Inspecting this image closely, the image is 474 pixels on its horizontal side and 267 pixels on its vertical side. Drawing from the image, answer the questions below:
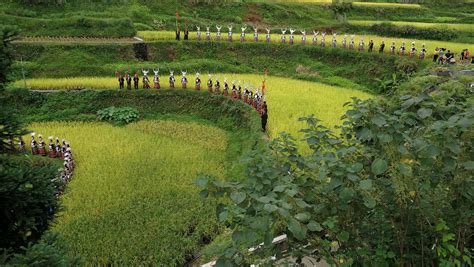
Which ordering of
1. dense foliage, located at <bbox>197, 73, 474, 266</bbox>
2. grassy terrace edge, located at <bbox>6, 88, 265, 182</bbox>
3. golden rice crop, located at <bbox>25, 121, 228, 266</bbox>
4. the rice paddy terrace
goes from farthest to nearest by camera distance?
grassy terrace edge, located at <bbox>6, 88, 265, 182</bbox> < the rice paddy terrace < golden rice crop, located at <bbox>25, 121, 228, 266</bbox> < dense foliage, located at <bbox>197, 73, 474, 266</bbox>

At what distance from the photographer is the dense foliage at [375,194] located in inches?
127

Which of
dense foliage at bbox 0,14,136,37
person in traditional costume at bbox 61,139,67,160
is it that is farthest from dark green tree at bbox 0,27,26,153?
dense foliage at bbox 0,14,136,37

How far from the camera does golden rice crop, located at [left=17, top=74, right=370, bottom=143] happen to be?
13.6 meters

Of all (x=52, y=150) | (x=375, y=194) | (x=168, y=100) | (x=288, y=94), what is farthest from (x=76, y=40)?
(x=375, y=194)

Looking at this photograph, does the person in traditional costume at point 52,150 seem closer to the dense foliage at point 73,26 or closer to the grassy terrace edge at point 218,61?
the grassy terrace edge at point 218,61

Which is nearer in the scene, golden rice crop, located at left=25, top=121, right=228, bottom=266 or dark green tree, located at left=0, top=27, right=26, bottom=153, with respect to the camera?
dark green tree, located at left=0, top=27, right=26, bottom=153

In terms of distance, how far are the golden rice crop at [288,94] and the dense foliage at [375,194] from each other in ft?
26.4

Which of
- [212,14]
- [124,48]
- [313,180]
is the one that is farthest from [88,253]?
[212,14]

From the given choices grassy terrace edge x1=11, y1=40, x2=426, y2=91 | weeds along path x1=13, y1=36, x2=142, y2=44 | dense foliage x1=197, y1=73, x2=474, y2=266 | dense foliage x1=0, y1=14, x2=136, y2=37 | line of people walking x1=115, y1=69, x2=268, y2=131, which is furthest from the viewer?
dense foliage x1=0, y1=14, x2=136, y2=37

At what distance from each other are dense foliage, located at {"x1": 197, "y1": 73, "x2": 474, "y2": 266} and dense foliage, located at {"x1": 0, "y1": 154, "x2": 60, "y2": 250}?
6.08ft

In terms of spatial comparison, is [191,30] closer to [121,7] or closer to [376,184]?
[121,7]

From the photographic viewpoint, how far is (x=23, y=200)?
3.67m

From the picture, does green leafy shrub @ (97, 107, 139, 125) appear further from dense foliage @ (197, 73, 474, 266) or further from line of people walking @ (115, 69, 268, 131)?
dense foliage @ (197, 73, 474, 266)

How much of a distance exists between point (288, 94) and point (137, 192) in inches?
376
